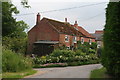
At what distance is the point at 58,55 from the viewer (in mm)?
27328

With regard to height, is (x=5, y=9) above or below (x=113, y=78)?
above

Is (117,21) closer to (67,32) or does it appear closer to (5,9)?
(5,9)

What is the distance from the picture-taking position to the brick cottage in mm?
38891

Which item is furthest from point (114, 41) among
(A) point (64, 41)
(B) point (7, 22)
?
(A) point (64, 41)

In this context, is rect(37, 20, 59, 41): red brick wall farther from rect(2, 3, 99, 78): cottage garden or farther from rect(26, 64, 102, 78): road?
rect(26, 64, 102, 78): road

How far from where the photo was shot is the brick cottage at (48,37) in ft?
128

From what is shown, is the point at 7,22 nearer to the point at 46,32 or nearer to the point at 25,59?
the point at 46,32

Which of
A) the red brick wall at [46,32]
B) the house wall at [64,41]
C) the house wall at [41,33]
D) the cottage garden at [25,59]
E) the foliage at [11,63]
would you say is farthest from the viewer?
the house wall at [41,33]

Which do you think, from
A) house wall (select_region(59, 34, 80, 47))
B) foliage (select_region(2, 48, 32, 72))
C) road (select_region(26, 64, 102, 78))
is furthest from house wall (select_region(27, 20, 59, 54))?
foliage (select_region(2, 48, 32, 72))

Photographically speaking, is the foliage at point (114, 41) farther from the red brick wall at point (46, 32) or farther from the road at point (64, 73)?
the red brick wall at point (46, 32)

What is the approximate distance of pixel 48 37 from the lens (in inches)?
1623

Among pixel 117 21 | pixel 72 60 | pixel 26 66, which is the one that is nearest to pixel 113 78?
pixel 117 21

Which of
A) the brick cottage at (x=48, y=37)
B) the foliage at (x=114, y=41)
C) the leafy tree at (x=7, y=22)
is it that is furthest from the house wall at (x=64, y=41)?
the foliage at (x=114, y=41)

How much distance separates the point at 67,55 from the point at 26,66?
1162cm
